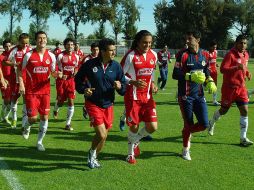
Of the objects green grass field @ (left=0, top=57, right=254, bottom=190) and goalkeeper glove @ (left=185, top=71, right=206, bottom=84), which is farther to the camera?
goalkeeper glove @ (left=185, top=71, right=206, bottom=84)

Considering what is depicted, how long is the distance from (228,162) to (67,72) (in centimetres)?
505

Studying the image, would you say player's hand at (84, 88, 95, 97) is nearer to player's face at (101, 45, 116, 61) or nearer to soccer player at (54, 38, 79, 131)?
player's face at (101, 45, 116, 61)

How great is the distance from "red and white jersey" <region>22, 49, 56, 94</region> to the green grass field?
119 centimetres

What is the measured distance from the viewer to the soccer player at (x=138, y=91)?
7.30 metres

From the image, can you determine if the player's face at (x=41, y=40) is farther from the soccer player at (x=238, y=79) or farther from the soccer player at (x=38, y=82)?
the soccer player at (x=238, y=79)

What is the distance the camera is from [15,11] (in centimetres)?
6341

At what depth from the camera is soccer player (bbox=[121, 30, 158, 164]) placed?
287 inches

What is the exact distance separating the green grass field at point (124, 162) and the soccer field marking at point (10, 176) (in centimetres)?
2

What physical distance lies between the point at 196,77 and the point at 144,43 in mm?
1076

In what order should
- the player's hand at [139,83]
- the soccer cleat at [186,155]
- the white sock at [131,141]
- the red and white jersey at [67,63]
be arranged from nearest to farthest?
the player's hand at [139,83] → the white sock at [131,141] → the soccer cleat at [186,155] → the red and white jersey at [67,63]

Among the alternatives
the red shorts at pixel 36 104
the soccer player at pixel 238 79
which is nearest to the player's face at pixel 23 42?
the red shorts at pixel 36 104

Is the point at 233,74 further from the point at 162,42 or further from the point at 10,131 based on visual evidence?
the point at 162,42

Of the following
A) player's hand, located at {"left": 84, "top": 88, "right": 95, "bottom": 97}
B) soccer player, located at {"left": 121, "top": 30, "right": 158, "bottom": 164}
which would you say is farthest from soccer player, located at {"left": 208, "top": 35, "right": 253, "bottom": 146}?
player's hand, located at {"left": 84, "top": 88, "right": 95, "bottom": 97}

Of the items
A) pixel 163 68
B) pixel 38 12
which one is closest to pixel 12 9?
pixel 38 12
